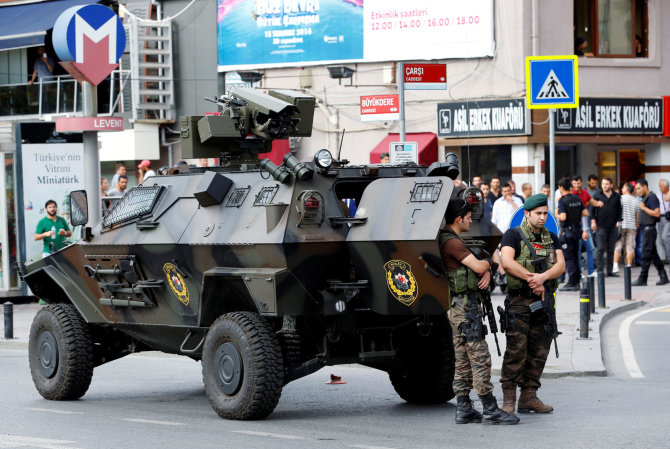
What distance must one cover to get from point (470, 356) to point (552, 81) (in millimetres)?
6347

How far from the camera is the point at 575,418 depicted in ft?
33.1

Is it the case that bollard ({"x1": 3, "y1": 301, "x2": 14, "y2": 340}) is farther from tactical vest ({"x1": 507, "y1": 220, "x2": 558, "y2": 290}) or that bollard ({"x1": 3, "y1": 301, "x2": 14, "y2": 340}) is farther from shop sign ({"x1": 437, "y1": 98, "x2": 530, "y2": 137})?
shop sign ({"x1": 437, "y1": 98, "x2": 530, "y2": 137})

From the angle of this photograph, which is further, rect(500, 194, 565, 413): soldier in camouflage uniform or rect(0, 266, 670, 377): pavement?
rect(0, 266, 670, 377): pavement

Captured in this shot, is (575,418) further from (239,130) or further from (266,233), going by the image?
(239,130)

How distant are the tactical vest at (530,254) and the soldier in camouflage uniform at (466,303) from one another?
0.52 metres

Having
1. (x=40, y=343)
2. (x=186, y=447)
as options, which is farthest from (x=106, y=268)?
(x=186, y=447)

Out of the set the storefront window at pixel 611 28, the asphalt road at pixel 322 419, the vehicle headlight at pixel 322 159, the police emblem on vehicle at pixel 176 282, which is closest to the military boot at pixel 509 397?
the asphalt road at pixel 322 419

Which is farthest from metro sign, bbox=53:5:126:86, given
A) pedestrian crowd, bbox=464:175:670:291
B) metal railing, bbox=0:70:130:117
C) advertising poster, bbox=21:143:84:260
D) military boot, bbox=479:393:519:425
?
metal railing, bbox=0:70:130:117

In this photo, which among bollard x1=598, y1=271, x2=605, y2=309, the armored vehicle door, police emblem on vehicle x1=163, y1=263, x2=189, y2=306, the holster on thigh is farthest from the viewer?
bollard x1=598, y1=271, x2=605, y2=309

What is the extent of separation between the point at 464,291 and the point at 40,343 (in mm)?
4319

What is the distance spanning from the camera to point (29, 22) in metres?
31.6

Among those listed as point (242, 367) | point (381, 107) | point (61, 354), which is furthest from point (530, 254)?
point (381, 107)

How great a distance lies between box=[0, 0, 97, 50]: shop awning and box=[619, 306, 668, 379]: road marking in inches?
678

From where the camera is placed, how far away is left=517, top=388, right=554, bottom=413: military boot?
34.0 ft
